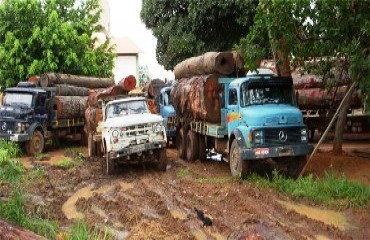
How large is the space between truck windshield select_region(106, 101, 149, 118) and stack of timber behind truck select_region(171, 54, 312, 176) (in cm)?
165

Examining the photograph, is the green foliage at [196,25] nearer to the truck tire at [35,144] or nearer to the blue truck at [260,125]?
the truck tire at [35,144]

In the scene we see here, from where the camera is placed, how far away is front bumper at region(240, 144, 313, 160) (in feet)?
36.9

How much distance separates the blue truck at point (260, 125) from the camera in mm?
11414

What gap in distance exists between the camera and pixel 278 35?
1134 centimetres

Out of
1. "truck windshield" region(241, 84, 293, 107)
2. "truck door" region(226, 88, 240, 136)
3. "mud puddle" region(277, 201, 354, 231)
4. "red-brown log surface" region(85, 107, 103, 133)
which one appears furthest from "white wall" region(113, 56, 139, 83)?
"mud puddle" region(277, 201, 354, 231)

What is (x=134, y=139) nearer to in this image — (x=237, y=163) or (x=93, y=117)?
(x=237, y=163)

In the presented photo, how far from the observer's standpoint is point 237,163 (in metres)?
11.9

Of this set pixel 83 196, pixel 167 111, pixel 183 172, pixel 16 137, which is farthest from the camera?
pixel 167 111

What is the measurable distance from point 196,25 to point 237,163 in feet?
39.8

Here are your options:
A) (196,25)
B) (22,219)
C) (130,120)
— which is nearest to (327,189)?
(130,120)

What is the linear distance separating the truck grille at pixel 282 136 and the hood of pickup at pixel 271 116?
6.5 inches

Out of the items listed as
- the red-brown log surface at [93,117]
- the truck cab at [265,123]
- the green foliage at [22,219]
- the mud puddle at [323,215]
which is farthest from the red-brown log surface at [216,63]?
the green foliage at [22,219]

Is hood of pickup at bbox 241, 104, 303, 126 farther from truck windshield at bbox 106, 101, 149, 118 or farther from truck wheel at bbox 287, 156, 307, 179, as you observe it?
truck windshield at bbox 106, 101, 149, 118

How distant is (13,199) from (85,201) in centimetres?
243
